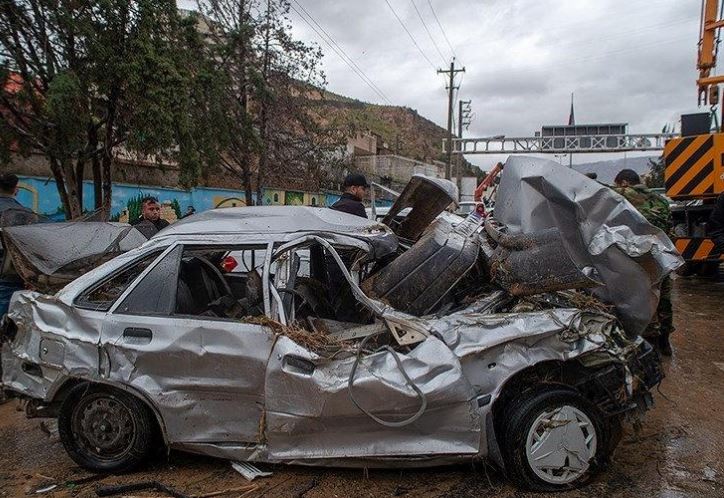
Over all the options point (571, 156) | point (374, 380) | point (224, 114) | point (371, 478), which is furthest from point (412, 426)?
point (571, 156)

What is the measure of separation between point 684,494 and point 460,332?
60.7 inches

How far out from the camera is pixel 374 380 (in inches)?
106

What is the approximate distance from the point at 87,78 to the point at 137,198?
7.34m

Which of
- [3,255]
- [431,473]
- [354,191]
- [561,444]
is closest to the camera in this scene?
[561,444]

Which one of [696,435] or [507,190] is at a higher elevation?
[507,190]

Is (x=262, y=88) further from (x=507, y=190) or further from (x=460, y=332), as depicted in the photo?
(x=460, y=332)

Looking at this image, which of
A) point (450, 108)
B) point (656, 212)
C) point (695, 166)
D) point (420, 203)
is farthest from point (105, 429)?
point (450, 108)

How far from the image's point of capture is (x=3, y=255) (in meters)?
4.74

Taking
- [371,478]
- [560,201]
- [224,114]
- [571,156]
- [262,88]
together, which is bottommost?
[371,478]

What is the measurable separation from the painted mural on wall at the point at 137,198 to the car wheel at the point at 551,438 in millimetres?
9098

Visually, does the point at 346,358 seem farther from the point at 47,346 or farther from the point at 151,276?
the point at 47,346

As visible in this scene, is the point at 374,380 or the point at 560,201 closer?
the point at 374,380

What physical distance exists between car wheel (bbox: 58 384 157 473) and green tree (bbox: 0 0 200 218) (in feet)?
10.9

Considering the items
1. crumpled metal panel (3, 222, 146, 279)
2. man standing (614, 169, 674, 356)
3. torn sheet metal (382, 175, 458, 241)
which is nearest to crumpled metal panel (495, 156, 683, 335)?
torn sheet metal (382, 175, 458, 241)
